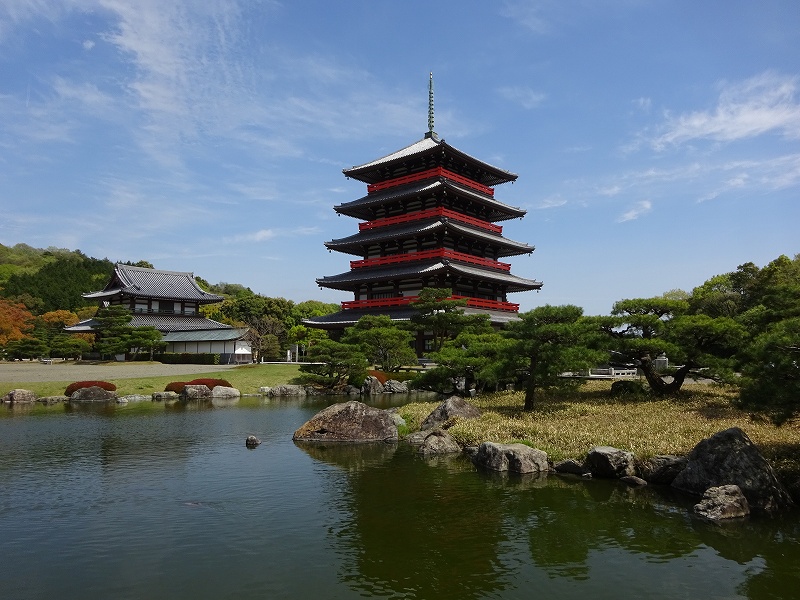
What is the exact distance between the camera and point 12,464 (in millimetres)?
15609

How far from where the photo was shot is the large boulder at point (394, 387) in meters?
37.2


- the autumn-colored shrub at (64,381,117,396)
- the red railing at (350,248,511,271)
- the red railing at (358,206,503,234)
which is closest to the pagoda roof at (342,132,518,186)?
the red railing at (358,206,503,234)

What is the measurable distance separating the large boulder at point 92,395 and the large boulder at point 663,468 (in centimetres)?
3141

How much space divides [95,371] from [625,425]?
4243 cm

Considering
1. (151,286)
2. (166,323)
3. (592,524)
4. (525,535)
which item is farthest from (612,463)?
(151,286)

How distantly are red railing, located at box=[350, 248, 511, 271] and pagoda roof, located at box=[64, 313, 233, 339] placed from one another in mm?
16801

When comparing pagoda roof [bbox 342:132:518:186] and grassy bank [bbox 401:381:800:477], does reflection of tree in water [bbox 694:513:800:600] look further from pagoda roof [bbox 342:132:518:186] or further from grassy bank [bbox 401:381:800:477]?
pagoda roof [bbox 342:132:518:186]

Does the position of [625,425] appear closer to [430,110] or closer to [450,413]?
[450,413]

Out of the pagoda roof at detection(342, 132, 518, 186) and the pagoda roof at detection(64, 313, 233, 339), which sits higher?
the pagoda roof at detection(342, 132, 518, 186)

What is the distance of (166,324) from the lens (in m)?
59.6

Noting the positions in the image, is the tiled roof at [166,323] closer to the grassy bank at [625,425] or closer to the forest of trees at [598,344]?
the forest of trees at [598,344]

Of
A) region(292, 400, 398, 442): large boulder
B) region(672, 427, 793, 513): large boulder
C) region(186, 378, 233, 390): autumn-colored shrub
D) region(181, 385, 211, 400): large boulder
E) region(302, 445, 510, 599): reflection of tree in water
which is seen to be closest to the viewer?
region(302, 445, 510, 599): reflection of tree in water

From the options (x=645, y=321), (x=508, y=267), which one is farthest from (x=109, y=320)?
(x=645, y=321)

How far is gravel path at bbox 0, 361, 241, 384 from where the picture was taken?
39.8 meters
